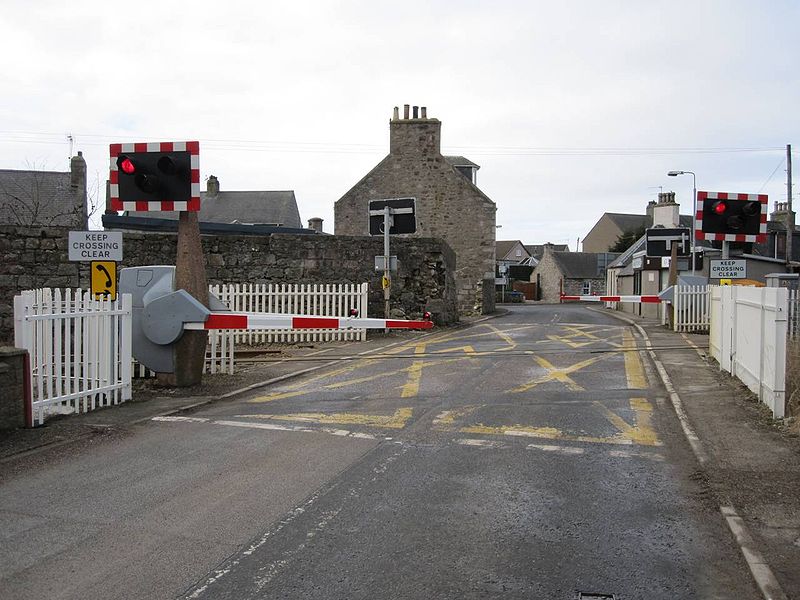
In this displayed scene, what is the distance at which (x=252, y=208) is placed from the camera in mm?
53719

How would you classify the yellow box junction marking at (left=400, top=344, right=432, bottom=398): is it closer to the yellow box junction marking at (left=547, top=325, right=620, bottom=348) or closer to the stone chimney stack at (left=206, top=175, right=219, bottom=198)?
the yellow box junction marking at (left=547, top=325, right=620, bottom=348)

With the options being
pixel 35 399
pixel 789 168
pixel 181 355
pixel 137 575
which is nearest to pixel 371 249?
pixel 181 355

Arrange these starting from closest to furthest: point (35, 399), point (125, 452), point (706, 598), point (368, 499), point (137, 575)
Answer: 1. point (706, 598)
2. point (137, 575)
3. point (368, 499)
4. point (125, 452)
5. point (35, 399)

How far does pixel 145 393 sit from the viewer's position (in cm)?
1009

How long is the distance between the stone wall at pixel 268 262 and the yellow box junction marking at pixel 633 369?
22.6 ft

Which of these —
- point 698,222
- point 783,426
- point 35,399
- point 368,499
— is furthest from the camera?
point 698,222

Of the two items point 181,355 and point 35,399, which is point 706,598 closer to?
point 35,399

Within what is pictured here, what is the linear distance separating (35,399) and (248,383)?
3.37m

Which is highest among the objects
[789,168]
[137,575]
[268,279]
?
[789,168]

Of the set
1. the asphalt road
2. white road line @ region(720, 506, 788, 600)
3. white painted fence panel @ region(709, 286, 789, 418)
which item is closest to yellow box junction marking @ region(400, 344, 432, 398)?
the asphalt road

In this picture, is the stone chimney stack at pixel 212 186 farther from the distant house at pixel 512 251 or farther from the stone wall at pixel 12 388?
the distant house at pixel 512 251

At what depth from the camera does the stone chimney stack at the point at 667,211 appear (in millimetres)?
39594

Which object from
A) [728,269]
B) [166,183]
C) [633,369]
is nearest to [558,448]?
[633,369]

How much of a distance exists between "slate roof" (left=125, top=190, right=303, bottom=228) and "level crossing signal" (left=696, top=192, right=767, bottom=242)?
134 feet
